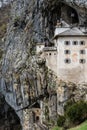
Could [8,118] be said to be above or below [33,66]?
below

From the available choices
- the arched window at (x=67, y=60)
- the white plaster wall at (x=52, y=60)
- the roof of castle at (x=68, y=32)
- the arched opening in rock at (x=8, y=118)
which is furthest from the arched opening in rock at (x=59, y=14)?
the arched opening in rock at (x=8, y=118)

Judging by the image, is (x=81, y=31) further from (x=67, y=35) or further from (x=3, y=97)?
(x=3, y=97)

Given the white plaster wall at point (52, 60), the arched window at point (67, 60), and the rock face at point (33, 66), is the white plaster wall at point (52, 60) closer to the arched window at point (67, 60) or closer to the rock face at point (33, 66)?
the rock face at point (33, 66)

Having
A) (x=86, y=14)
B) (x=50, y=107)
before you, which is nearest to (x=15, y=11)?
(x=86, y=14)

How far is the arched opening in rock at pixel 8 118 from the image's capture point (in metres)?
106

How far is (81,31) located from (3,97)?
38509 millimetres

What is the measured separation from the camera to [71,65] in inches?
2717

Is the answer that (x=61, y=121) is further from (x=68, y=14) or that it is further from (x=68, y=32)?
(x=68, y=14)

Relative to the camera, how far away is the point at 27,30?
86.8 meters

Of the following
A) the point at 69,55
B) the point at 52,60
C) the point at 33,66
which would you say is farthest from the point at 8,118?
the point at 69,55

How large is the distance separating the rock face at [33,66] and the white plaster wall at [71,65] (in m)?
1.22

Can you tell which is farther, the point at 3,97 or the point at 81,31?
the point at 3,97

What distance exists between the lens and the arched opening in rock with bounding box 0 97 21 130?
106m

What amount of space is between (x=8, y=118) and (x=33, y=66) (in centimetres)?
3142
